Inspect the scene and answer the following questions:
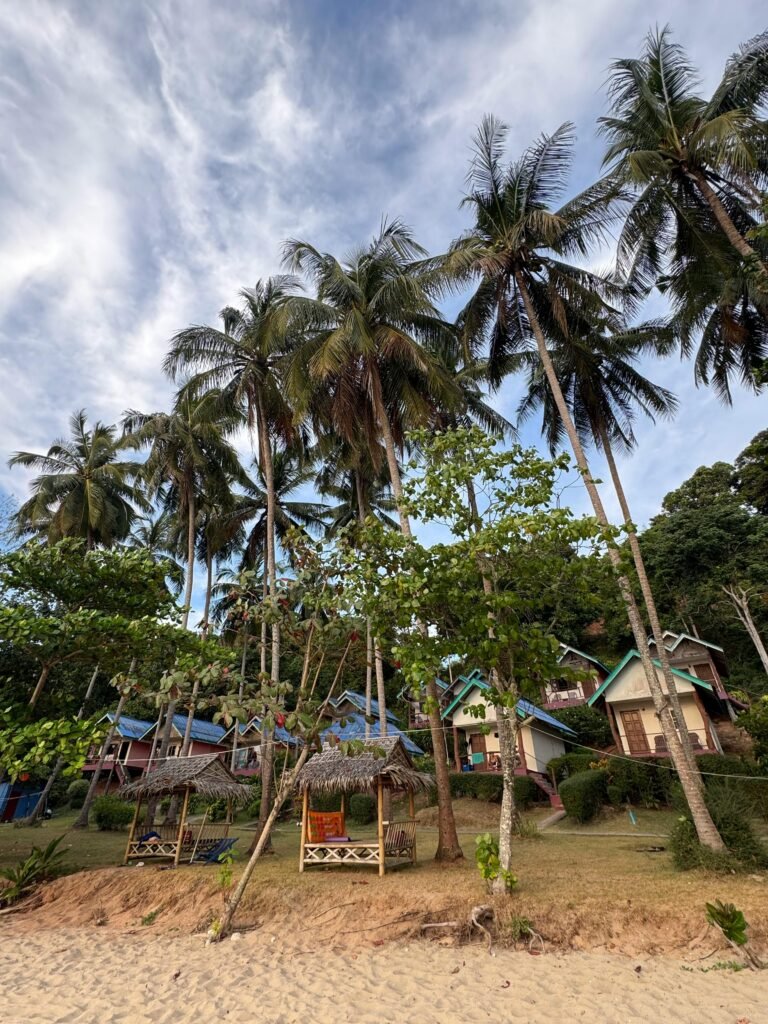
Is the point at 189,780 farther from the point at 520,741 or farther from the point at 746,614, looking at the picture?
the point at 746,614

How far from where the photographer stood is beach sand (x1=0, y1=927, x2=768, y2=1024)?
4.69 meters

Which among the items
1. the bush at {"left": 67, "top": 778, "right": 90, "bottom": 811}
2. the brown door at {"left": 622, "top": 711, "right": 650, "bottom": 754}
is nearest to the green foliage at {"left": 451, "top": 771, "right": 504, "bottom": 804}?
the brown door at {"left": 622, "top": 711, "right": 650, "bottom": 754}

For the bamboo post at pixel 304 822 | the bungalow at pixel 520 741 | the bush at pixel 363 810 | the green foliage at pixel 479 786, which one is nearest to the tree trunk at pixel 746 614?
the bungalow at pixel 520 741

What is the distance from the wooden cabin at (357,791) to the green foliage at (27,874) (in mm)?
5085

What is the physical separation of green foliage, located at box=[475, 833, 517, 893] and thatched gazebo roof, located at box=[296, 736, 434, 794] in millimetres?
3341

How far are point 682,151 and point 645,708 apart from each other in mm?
19921

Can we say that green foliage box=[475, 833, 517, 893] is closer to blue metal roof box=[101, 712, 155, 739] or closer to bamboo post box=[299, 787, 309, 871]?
bamboo post box=[299, 787, 309, 871]

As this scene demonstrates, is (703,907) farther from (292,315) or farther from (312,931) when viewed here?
(292,315)

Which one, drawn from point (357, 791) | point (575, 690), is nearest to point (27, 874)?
point (357, 791)

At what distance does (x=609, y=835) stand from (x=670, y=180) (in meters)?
16.7

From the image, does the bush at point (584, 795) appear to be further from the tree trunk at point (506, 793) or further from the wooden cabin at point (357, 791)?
the tree trunk at point (506, 793)

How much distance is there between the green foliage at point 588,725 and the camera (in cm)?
2411

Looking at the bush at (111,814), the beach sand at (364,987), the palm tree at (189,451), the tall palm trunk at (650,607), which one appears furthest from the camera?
the bush at (111,814)

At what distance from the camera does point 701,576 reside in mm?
28547
